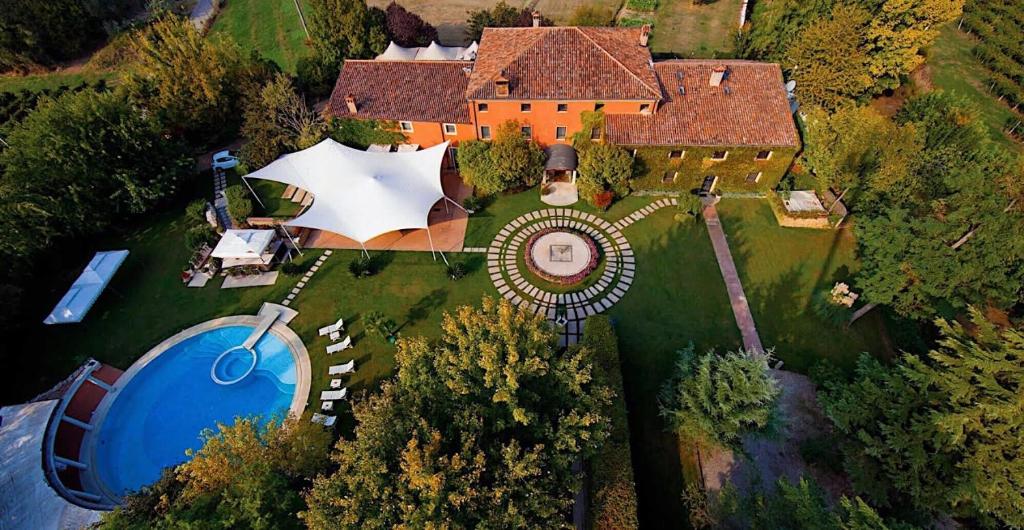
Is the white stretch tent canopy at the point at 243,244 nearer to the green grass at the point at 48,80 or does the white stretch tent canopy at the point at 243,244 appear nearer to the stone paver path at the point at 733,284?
the stone paver path at the point at 733,284

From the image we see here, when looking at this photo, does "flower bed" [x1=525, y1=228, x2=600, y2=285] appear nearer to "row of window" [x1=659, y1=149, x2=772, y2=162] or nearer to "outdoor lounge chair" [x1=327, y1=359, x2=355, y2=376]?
"row of window" [x1=659, y1=149, x2=772, y2=162]

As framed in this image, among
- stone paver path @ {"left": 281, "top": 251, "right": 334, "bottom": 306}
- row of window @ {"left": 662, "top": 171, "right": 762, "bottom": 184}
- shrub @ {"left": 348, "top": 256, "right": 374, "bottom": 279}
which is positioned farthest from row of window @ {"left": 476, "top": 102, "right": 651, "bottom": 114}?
stone paver path @ {"left": 281, "top": 251, "right": 334, "bottom": 306}

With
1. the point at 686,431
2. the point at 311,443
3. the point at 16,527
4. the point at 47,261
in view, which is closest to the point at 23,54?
the point at 47,261

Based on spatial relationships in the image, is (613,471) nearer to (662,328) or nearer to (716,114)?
(662,328)

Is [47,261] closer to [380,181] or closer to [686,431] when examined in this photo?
[380,181]

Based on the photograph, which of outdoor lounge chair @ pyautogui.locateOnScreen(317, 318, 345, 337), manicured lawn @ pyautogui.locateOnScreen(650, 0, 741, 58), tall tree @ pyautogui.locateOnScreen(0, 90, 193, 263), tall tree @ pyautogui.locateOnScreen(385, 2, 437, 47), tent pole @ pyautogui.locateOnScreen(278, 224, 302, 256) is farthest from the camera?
manicured lawn @ pyautogui.locateOnScreen(650, 0, 741, 58)

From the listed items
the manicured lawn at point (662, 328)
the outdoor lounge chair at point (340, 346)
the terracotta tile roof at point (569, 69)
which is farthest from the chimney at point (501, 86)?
the outdoor lounge chair at point (340, 346)

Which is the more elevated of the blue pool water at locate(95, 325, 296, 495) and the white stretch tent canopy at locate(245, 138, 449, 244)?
the white stretch tent canopy at locate(245, 138, 449, 244)

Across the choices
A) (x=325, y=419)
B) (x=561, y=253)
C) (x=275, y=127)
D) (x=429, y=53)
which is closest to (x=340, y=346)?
(x=325, y=419)
